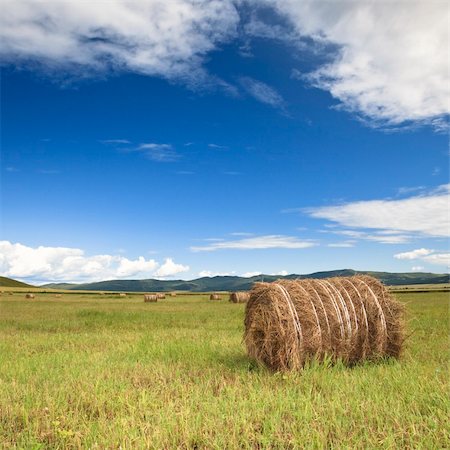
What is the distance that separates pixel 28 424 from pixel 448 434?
17.2 feet

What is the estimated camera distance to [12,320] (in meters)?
22.8

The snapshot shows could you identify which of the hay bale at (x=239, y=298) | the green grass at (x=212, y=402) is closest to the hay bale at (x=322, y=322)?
the green grass at (x=212, y=402)

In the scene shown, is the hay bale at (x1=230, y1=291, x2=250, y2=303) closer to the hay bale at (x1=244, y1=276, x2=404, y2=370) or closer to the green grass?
the green grass

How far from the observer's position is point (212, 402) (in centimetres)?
664

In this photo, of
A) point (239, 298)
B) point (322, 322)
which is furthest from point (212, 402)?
point (239, 298)

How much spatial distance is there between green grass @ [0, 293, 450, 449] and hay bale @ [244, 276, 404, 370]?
0.42 m

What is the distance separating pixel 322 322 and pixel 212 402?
144 inches

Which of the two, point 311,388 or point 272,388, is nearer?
point 311,388

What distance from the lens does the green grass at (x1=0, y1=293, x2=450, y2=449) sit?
5285 millimetres

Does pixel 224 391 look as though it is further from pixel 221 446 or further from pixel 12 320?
pixel 12 320

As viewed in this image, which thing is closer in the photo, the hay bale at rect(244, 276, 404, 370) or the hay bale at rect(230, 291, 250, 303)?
the hay bale at rect(244, 276, 404, 370)

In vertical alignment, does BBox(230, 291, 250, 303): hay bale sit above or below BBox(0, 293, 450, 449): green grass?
above

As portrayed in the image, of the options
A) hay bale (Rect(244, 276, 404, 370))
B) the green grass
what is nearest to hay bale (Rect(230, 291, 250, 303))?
the green grass

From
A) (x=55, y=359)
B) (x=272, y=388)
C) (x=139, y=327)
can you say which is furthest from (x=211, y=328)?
(x=272, y=388)
